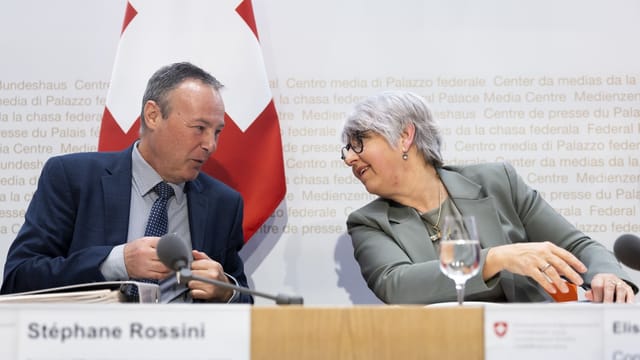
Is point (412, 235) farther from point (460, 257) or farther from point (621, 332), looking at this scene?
point (621, 332)

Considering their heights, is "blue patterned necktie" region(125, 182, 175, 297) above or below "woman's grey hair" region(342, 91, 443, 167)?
below

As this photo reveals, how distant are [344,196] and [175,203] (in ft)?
2.68

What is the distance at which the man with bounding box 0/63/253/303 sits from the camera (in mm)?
2781

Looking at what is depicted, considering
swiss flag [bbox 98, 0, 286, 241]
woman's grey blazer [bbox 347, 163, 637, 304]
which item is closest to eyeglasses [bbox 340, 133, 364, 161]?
woman's grey blazer [bbox 347, 163, 637, 304]

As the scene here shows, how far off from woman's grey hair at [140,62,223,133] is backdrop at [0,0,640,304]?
569mm

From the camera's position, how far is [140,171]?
3.05 m

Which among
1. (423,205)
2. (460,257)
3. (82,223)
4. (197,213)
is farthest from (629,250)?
(82,223)

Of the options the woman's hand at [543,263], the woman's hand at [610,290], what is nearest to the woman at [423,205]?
the woman's hand at [610,290]

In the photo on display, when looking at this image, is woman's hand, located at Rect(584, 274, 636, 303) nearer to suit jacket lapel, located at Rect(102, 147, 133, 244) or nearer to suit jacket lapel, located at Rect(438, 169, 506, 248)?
suit jacket lapel, located at Rect(438, 169, 506, 248)

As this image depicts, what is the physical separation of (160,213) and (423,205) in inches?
37.2

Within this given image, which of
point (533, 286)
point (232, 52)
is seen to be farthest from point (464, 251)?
point (232, 52)

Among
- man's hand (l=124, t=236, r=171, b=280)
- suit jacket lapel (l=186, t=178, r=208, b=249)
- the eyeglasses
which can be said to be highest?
the eyeglasses

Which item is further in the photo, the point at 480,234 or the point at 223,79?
the point at 223,79

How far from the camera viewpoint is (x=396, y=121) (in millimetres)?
3018
